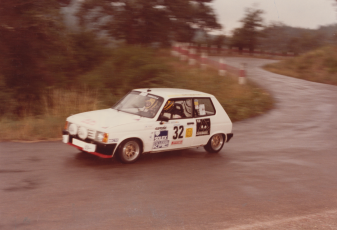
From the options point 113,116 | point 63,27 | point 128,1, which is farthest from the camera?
point 128,1

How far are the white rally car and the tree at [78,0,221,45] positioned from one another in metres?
13.1

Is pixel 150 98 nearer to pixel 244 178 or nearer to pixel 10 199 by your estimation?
pixel 244 178

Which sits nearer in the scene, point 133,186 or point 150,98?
point 133,186

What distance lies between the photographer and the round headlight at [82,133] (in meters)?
7.42

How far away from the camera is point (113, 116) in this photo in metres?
7.94

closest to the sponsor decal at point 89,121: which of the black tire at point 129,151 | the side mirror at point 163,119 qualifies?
the black tire at point 129,151

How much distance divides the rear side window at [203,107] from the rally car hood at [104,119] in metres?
1.57

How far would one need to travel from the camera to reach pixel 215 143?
9.48m

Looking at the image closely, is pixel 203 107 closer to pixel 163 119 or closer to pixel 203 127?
pixel 203 127

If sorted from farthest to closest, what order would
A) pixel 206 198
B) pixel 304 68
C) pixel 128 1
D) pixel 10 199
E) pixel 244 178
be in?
pixel 304 68
pixel 128 1
pixel 244 178
pixel 206 198
pixel 10 199

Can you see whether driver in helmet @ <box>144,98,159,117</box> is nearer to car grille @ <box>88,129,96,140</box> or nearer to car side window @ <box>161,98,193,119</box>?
car side window @ <box>161,98,193,119</box>

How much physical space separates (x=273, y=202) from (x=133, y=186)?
2.35 m

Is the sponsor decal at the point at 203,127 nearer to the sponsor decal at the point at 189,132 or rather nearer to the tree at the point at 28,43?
the sponsor decal at the point at 189,132

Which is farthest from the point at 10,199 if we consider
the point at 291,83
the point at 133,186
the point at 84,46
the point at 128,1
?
the point at 291,83
